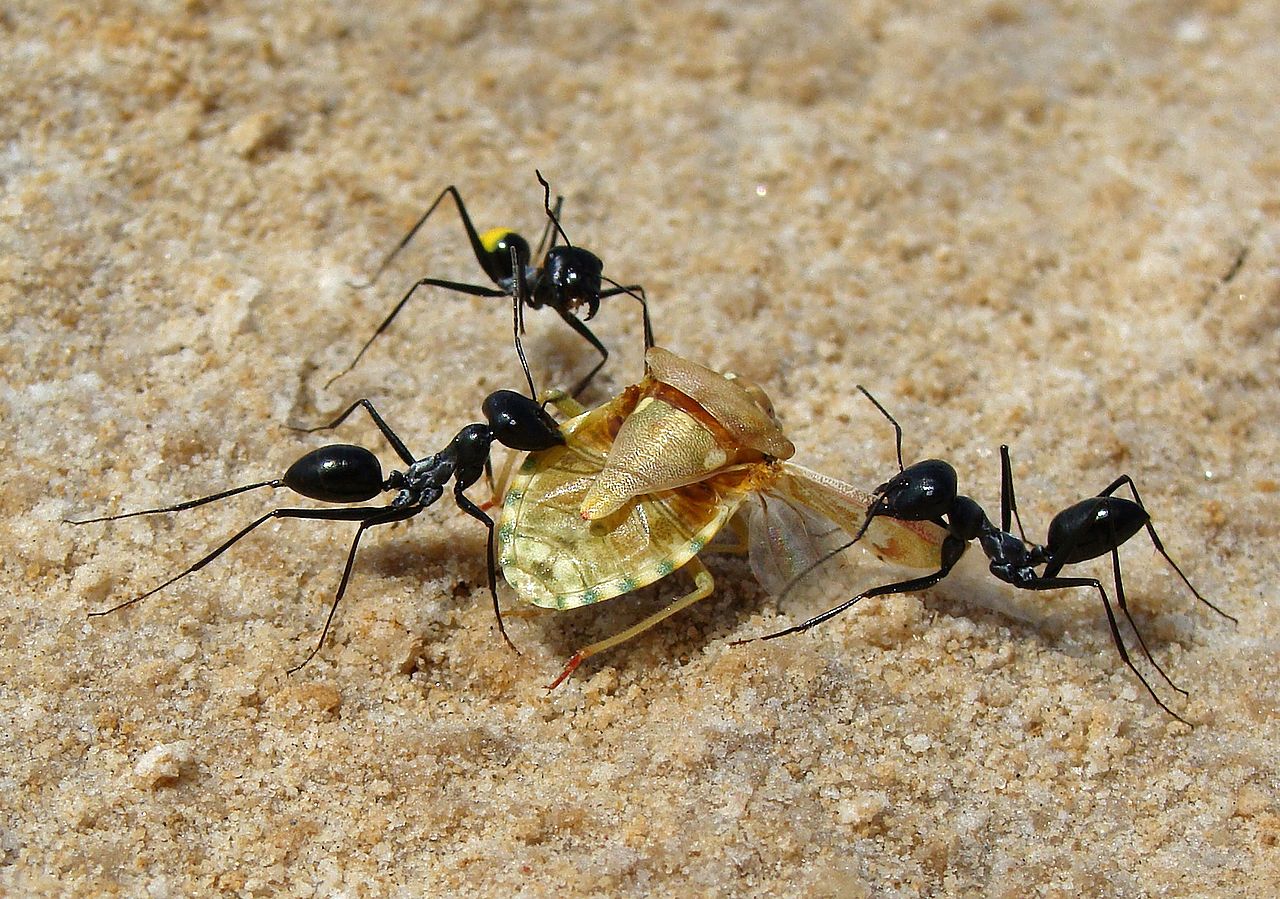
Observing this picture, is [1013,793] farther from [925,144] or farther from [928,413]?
[925,144]

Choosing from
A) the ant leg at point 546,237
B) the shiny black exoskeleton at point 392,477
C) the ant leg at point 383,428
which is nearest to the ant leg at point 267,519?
the shiny black exoskeleton at point 392,477

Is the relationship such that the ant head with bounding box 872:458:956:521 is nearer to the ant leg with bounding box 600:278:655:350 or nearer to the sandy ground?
the sandy ground

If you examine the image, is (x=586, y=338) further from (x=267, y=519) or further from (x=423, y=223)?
(x=267, y=519)

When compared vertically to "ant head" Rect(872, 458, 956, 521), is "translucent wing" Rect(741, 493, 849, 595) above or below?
below

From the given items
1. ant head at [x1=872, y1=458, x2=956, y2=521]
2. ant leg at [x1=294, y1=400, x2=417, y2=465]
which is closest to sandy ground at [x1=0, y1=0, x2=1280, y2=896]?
ant leg at [x1=294, y1=400, x2=417, y2=465]

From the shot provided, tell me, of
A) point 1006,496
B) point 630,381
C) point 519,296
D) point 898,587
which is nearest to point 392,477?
point 519,296
